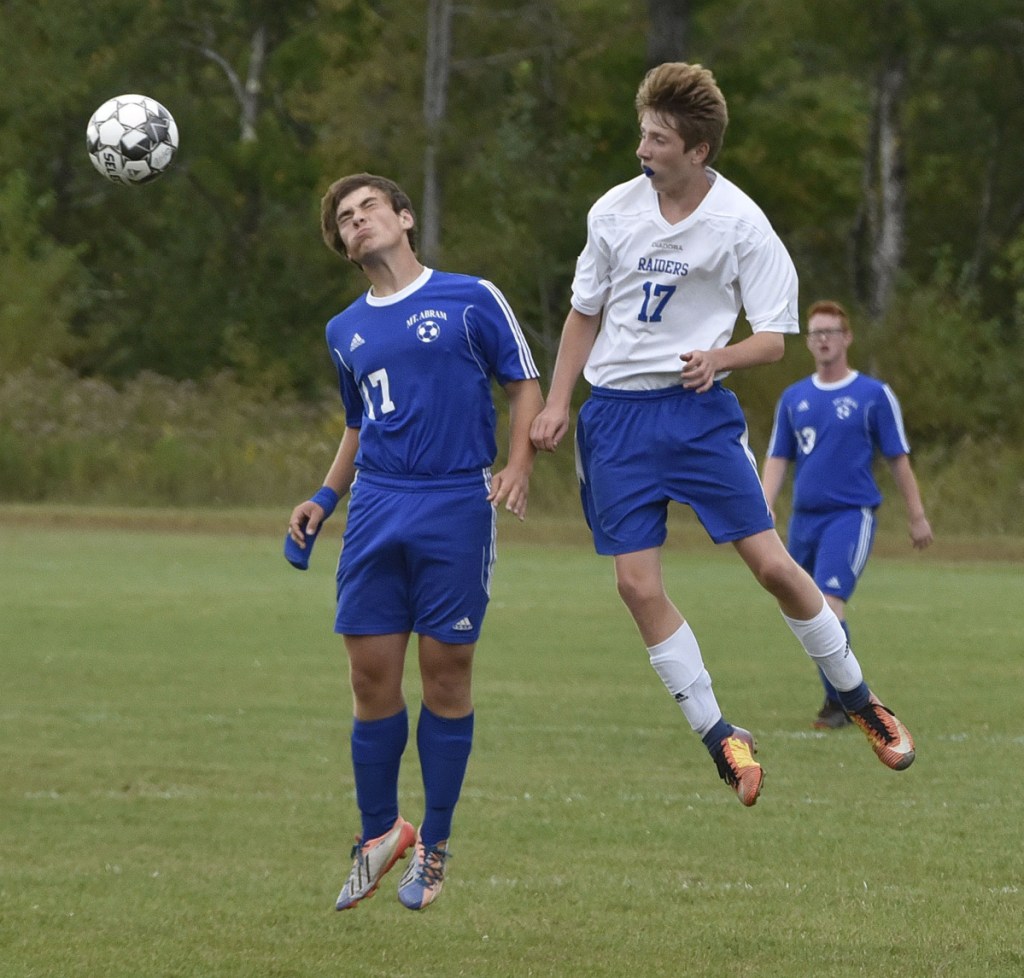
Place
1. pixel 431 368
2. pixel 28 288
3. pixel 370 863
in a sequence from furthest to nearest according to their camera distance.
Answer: pixel 28 288 → pixel 370 863 → pixel 431 368

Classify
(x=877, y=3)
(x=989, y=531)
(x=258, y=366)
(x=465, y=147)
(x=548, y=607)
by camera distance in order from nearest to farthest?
(x=548, y=607), (x=989, y=531), (x=877, y=3), (x=465, y=147), (x=258, y=366)

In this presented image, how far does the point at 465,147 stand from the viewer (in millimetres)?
38188

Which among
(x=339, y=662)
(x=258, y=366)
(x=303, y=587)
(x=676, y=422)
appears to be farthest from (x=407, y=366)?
(x=258, y=366)

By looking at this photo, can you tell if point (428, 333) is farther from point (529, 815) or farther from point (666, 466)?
point (529, 815)

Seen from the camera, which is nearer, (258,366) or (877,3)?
(877,3)

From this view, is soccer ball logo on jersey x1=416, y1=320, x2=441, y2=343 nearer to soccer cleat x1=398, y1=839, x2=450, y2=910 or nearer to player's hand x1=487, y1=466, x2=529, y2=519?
player's hand x1=487, y1=466, x2=529, y2=519

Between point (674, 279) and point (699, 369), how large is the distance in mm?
356

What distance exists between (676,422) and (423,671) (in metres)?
1.18

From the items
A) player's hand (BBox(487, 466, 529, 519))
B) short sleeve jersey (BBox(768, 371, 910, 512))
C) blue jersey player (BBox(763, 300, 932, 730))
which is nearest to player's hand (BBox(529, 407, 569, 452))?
player's hand (BBox(487, 466, 529, 519))

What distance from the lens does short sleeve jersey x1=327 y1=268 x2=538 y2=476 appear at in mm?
6258

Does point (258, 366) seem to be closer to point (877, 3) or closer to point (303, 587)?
point (877, 3)

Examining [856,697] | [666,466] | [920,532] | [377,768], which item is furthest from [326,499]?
[920,532]

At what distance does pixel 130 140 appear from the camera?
7957 mm

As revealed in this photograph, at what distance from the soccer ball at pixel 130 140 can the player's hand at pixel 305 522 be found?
1889 millimetres
